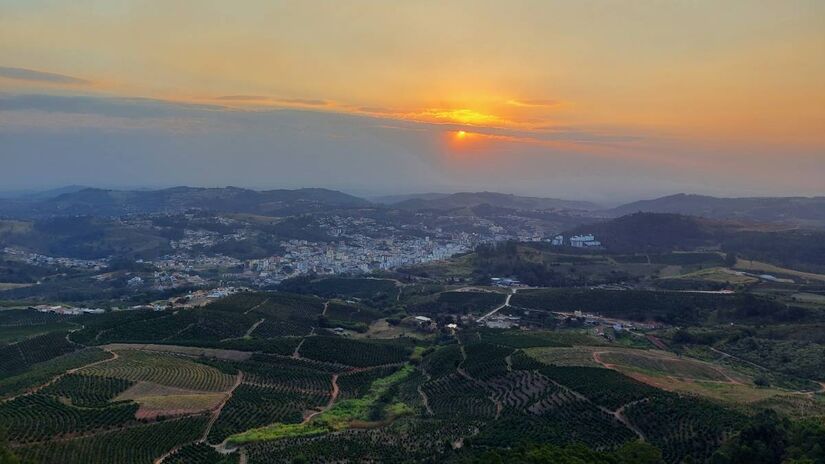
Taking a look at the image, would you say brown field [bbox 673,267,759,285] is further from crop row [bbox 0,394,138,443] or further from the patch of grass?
crop row [bbox 0,394,138,443]

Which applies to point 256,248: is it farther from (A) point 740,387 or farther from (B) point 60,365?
(A) point 740,387

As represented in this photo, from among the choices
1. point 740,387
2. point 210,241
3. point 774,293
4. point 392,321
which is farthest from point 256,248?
point 740,387

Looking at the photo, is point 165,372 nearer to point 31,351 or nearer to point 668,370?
point 31,351

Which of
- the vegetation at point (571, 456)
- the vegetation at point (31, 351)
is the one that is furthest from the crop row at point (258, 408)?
the vegetation at point (31, 351)

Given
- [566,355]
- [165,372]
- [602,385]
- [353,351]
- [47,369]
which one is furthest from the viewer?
[353,351]

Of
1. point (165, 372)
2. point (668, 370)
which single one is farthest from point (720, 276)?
point (165, 372)

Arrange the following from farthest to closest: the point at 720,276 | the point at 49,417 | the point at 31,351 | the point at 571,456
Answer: the point at 720,276 → the point at 31,351 → the point at 49,417 → the point at 571,456

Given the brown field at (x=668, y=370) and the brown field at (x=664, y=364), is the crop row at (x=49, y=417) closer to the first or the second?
the brown field at (x=668, y=370)

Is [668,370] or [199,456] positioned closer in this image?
[199,456]
